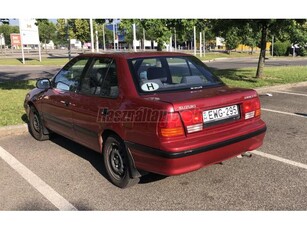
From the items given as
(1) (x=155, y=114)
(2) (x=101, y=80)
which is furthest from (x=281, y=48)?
(1) (x=155, y=114)

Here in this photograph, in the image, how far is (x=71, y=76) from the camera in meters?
4.92

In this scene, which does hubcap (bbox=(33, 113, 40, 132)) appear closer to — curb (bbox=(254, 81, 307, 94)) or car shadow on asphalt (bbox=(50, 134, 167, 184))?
car shadow on asphalt (bbox=(50, 134, 167, 184))

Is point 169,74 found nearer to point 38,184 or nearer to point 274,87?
point 38,184

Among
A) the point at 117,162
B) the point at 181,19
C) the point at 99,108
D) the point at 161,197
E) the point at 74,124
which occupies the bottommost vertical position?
the point at 161,197

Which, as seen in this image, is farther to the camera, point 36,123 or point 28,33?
point 28,33

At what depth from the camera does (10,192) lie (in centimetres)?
389

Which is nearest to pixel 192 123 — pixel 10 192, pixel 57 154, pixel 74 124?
pixel 74 124

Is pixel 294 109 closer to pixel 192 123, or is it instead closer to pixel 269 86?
pixel 269 86

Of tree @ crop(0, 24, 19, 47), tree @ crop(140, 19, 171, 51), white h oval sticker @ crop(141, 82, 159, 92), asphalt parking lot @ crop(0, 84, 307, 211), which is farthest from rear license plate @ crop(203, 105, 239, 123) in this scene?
tree @ crop(0, 24, 19, 47)

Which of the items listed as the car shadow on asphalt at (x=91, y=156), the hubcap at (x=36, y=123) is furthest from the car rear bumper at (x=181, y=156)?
the hubcap at (x=36, y=123)

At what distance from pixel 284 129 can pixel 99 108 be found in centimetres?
388

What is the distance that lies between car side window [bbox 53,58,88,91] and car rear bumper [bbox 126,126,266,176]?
1.52 m

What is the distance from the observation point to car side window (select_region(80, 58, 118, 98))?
157 inches

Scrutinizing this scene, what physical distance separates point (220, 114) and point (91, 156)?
7.48 ft
